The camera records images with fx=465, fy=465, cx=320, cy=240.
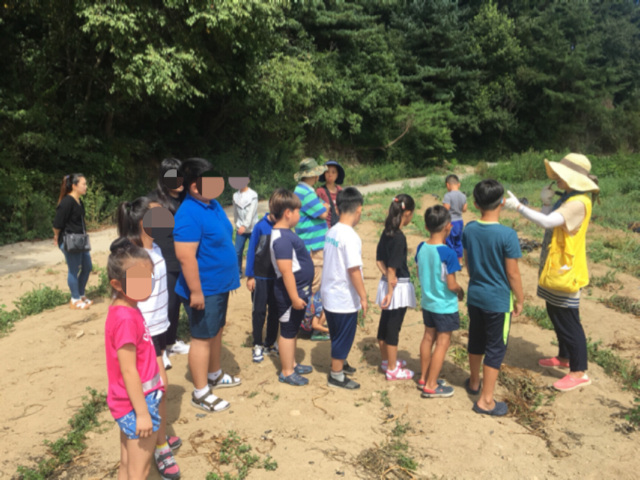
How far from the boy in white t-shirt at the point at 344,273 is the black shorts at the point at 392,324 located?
324 millimetres

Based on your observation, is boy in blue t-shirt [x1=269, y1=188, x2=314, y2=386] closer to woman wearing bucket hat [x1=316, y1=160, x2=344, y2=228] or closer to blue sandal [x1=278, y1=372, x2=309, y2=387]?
blue sandal [x1=278, y1=372, x2=309, y2=387]

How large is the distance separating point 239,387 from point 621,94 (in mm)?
42096

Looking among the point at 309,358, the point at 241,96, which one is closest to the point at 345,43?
the point at 241,96

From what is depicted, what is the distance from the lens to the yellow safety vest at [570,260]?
12.5ft

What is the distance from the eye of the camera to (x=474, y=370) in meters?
3.83

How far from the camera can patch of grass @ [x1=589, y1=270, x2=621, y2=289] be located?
6578mm

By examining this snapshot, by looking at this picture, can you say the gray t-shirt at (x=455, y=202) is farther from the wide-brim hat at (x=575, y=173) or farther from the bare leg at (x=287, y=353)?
the bare leg at (x=287, y=353)

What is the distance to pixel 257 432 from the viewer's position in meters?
3.33

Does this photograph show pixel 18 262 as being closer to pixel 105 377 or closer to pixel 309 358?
pixel 105 377

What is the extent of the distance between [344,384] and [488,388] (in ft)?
3.76

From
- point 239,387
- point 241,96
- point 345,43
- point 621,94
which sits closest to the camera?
point 239,387

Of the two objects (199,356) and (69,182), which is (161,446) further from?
(69,182)

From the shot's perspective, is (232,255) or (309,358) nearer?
(232,255)

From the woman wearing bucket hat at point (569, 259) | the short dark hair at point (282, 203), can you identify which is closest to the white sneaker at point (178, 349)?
the short dark hair at point (282, 203)
